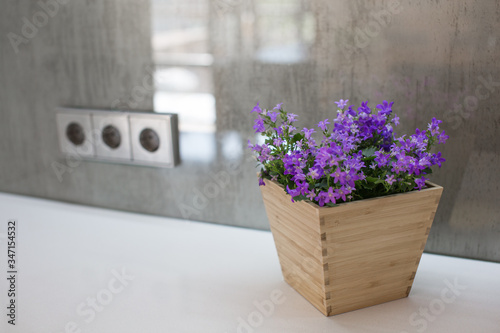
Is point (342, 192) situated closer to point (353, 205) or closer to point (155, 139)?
point (353, 205)

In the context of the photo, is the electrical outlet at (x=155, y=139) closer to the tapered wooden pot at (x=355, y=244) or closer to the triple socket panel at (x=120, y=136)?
the triple socket panel at (x=120, y=136)

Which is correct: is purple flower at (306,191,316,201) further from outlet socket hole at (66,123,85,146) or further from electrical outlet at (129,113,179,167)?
outlet socket hole at (66,123,85,146)

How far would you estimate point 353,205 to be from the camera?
4.06ft

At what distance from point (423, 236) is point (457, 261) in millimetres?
349

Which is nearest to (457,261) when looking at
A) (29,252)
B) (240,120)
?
(240,120)

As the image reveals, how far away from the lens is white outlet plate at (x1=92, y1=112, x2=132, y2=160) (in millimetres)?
1942

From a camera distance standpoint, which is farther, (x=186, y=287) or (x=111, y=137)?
(x=111, y=137)

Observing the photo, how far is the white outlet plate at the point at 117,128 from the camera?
76.5 inches

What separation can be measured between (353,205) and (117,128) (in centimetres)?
104

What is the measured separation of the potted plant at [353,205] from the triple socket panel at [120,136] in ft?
1.91

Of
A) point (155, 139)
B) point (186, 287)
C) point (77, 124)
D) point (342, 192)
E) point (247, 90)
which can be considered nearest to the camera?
point (342, 192)

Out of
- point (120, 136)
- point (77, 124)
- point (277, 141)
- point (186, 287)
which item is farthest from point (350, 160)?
point (77, 124)

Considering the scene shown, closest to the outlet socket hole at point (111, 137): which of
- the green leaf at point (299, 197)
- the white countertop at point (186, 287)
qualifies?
the white countertop at point (186, 287)

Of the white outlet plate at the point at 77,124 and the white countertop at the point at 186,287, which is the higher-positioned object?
the white outlet plate at the point at 77,124
